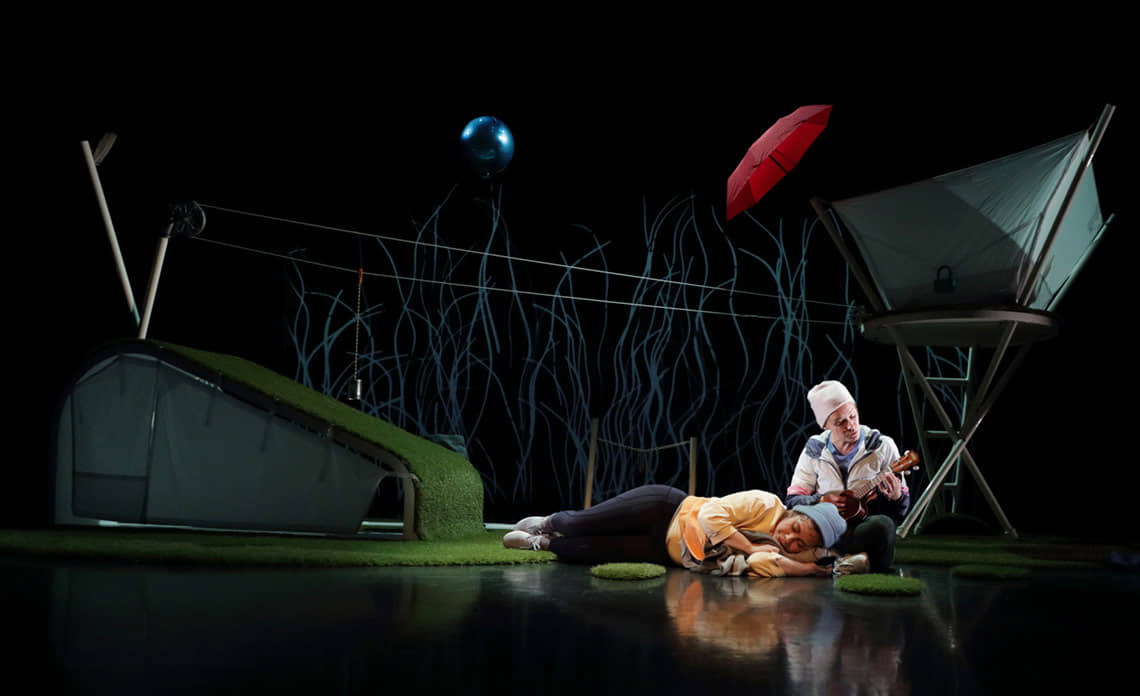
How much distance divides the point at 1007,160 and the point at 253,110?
455cm

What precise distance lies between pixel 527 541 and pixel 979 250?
10.3ft

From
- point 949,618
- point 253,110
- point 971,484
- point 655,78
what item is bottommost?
point 949,618

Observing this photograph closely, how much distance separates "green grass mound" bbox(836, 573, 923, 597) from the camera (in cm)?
306

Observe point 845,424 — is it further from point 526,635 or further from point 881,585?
point 526,635

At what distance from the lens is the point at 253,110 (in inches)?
224

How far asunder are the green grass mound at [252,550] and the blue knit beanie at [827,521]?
120 centimetres

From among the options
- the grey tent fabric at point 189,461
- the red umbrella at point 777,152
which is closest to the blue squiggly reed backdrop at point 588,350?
the grey tent fabric at point 189,461

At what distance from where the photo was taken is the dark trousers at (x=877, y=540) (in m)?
3.65

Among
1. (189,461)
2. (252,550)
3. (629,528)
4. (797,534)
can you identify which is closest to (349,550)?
(252,550)

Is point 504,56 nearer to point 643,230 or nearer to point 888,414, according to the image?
point 643,230

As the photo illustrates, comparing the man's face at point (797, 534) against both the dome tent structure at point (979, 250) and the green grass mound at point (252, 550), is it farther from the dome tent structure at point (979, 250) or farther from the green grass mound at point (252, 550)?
the dome tent structure at point (979, 250)

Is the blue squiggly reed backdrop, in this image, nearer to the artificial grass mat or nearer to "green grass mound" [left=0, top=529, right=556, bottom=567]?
the artificial grass mat

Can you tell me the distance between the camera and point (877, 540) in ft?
12.0

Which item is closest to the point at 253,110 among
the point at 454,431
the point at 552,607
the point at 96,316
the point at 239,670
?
the point at 96,316
